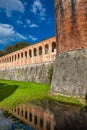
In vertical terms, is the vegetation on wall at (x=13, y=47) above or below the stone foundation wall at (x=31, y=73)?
above

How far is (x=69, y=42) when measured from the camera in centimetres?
1631

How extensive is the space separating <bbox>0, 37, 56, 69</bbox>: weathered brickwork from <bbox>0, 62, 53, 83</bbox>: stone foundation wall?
1.89 ft

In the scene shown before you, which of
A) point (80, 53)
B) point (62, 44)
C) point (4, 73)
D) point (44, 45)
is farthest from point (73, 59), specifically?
point (4, 73)

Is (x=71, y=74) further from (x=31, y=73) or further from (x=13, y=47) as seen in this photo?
(x=13, y=47)

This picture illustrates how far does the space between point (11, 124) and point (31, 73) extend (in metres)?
21.1

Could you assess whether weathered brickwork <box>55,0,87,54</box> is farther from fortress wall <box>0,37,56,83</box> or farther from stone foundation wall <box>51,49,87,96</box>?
fortress wall <box>0,37,56,83</box>

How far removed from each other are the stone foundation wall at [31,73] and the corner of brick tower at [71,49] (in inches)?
335

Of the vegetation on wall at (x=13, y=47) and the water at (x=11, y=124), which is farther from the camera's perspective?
the vegetation on wall at (x=13, y=47)

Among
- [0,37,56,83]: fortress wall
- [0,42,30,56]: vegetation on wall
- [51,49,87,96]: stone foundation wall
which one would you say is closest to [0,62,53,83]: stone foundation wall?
[0,37,56,83]: fortress wall

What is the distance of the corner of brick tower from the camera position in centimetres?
1479

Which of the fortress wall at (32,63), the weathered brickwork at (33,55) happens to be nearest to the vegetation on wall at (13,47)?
the weathered brickwork at (33,55)

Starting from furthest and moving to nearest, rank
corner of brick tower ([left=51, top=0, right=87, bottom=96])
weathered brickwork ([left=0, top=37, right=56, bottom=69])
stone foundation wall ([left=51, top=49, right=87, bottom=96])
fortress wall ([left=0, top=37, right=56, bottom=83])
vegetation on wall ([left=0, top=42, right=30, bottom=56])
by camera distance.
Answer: vegetation on wall ([left=0, top=42, right=30, bottom=56])
fortress wall ([left=0, top=37, right=56, bottom=83])
weathered brickwork ([left=0, top=37, right=56, bottom=69])
corner of brick tower ([left=51, top=0, right=87, bottom=96])
stone foundation wall ([left=51, top=49, right=87, bottom=96])

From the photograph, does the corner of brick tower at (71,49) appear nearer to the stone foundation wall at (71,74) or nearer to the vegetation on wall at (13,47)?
the stone foundation wall at (71,74)

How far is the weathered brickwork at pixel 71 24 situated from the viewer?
15.3 m
